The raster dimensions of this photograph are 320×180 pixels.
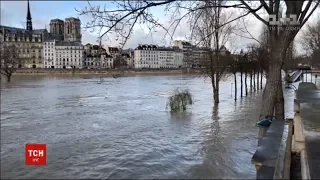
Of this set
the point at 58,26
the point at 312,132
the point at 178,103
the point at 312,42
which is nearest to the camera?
the point at 312,132

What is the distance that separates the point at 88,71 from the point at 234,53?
75.4 meters

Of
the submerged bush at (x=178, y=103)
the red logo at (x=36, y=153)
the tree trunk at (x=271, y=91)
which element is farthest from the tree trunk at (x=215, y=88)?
the red logo at (x=36, y=153)

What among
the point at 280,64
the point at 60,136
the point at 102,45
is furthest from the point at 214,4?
the point at 60,136

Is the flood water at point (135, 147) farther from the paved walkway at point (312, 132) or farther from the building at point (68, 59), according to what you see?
→ the building at point (68, 59)

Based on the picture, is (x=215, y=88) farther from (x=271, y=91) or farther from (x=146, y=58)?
(x=146, y=58)

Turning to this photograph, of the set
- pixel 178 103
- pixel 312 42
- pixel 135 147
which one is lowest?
pixel 135 147

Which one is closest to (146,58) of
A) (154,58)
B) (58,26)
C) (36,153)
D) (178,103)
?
(154,58)

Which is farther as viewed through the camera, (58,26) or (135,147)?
(58,26)

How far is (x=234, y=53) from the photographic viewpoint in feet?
92.0

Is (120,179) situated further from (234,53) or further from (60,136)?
(234,53)

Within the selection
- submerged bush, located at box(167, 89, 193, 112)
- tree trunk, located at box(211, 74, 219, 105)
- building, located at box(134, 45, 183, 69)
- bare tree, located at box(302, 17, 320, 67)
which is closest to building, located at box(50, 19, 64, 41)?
submerged bush, located at box(167, 89, 193, 112)

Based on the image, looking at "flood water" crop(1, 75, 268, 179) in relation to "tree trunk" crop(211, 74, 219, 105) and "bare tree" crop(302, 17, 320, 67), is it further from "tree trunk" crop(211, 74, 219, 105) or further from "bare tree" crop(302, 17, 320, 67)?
"bare tree" crop(302, 17, 320, 67)

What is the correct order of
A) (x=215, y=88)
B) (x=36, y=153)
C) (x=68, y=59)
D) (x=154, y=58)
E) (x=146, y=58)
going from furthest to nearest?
(x=154, y=58), (x=146, y=58), (x=68, y=59), (x=215, y=88), (x=36, y=153)

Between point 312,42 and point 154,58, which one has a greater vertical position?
point 154,58
